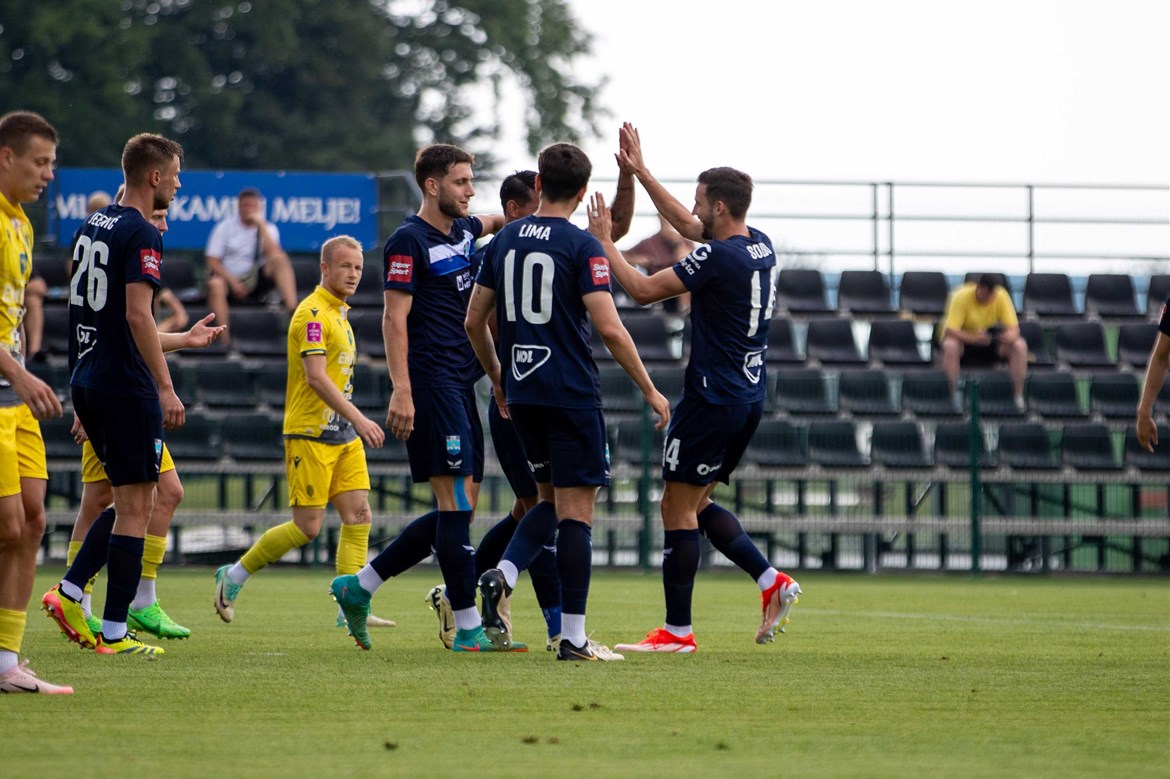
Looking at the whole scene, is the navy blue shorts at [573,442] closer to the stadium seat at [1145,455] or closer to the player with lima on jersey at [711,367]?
the player with lima on jersey at [711,367]

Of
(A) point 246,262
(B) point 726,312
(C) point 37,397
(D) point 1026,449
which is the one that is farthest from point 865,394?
(C) point 37,397

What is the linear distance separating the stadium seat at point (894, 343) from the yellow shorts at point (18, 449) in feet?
42.9

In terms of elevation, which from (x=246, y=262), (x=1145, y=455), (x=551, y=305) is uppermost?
(x=246, y=262)

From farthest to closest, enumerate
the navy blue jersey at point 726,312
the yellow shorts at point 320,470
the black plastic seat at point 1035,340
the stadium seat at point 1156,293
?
the stadium seat at point 1156,293 → the black plastic seat at point 1035,340 → the yellow shorts at point 320,470 → the navy blue jersey at point 726,312

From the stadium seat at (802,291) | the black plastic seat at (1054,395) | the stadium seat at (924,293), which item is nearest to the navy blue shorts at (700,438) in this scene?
the black plastic seat at (1054,395)

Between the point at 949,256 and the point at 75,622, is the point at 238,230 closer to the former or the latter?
the point at 949,256

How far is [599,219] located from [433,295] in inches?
35.7

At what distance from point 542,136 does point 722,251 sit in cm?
3499

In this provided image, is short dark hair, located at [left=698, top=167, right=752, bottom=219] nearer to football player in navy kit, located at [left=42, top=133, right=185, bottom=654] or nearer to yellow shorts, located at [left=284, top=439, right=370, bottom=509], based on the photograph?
football player in navy kit, located at [left=42, top=133, right=185, bottom=654]

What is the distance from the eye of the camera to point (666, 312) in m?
18.9

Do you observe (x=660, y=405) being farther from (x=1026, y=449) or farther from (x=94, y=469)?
(x=1026, y=449)

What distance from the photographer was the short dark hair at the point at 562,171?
23.7 ft

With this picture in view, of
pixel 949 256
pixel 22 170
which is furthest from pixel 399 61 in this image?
pixel 22 170

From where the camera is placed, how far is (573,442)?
7.23m
